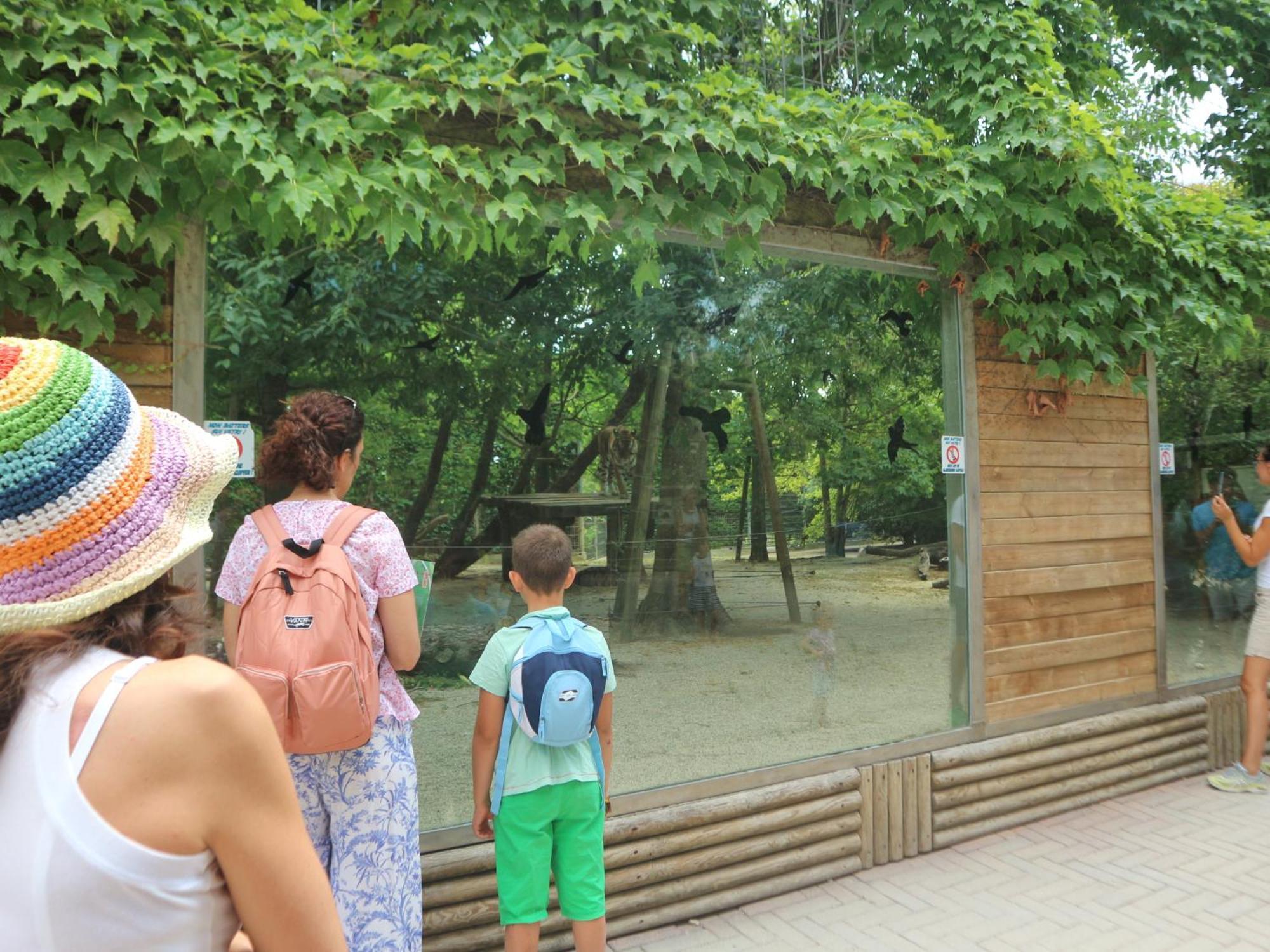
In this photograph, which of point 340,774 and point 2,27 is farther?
point 2,27

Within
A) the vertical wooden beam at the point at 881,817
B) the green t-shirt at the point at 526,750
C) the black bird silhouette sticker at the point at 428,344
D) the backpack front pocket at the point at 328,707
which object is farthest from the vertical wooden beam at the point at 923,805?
the backpack front pocket at the point at 328,707

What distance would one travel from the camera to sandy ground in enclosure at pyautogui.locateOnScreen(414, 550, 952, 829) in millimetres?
3557

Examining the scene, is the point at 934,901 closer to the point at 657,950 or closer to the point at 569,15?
the point at 657,950

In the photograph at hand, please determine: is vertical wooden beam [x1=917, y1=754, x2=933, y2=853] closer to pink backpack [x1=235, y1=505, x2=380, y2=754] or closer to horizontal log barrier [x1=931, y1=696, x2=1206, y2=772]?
horizontal log barrier [x1=931, y1=696, x2=1206, y2=772]

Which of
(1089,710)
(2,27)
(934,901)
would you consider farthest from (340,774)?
(1089,710)

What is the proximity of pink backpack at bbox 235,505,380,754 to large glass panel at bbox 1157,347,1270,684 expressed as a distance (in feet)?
16.8

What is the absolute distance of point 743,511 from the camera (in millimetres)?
4328

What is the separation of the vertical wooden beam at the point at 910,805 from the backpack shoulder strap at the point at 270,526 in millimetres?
3259

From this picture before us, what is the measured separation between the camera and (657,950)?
344cm

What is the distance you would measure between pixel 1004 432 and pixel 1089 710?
166 cm

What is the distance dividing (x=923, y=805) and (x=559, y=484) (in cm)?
243

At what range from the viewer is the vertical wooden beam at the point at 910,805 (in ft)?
14.2

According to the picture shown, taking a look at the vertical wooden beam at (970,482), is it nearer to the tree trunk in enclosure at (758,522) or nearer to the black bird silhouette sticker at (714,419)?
the tree trunk in enclosure at (758,522)

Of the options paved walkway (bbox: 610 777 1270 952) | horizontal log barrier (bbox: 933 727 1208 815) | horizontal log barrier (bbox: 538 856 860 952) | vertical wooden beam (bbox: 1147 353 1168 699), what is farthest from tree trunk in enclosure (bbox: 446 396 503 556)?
vertical wooden beam (bbox: 1147 353 1168 699)
